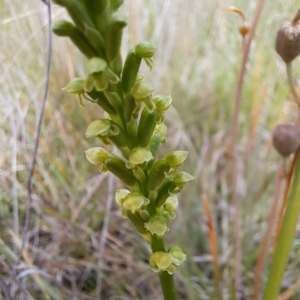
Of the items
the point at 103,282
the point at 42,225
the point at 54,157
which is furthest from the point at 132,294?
the point at 54,157

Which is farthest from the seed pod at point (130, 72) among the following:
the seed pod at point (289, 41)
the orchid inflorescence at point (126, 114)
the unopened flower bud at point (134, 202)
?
the seed pod at point (289, 41)

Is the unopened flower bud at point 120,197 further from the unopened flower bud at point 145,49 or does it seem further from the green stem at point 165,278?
the unopened flower bud at point 145,49

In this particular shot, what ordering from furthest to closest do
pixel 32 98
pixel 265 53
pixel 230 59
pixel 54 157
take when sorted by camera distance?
pixel 230 59 → pixel 265 53 → pixel 54 157 → pixel 32 98

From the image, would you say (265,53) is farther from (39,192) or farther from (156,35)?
(39,192)

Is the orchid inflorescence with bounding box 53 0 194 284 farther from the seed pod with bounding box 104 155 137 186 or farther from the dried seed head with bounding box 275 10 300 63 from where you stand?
the dried seed head with bounding box 275 10 300 63

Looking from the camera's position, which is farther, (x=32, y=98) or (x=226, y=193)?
(x=226, y=193)

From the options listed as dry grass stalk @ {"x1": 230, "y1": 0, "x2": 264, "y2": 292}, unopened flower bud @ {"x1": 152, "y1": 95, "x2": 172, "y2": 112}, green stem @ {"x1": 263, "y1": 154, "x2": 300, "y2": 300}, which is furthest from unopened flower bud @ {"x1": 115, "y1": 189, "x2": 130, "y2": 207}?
dry grass stalk @ {"x1": 230, "y1": 0, "x2": 264, "y2": 292}

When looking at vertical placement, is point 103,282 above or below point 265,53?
below
